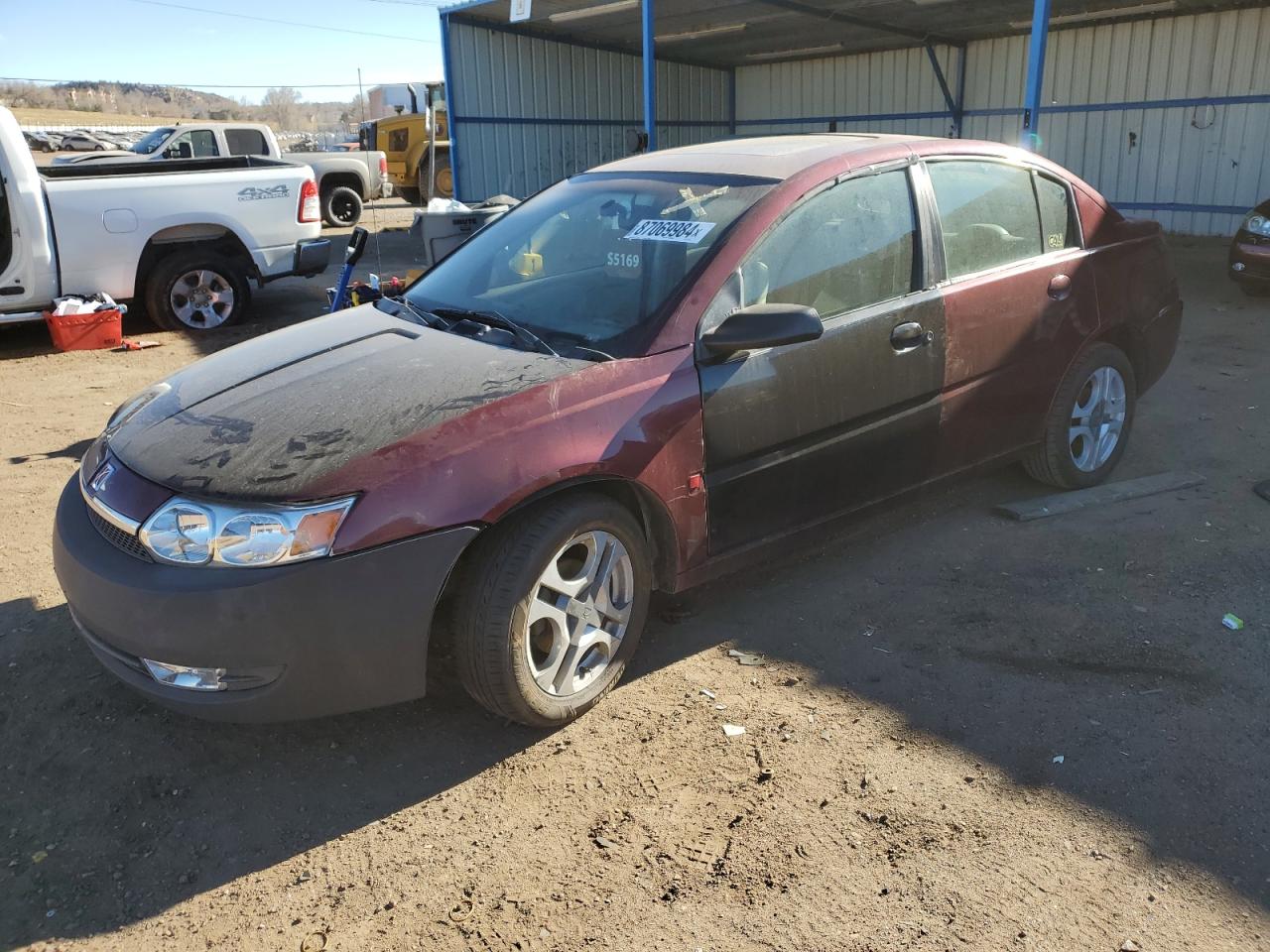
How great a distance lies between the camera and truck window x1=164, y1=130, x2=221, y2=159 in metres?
16.0

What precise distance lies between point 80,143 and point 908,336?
1641 inches

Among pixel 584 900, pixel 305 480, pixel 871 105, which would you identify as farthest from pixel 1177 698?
pixel 871 105

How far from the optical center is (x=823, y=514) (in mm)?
3633

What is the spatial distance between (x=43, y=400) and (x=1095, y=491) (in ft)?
22.3

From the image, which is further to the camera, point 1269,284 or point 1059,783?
point 1269,284

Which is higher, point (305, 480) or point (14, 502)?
point (305, 480)

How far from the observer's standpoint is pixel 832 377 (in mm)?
3504

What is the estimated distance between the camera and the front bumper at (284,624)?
8.24ft

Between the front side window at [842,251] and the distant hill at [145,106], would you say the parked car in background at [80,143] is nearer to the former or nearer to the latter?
the distant hill at [145,106]

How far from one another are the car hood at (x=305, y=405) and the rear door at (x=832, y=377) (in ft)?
2.05

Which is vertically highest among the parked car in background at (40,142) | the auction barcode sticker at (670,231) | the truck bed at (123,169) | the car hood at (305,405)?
the parked car in background at (40,142)

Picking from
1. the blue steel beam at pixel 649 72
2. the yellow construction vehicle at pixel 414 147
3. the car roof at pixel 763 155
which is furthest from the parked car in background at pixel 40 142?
the car roof at pixel 763 155

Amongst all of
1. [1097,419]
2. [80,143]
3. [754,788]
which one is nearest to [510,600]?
[754,788]

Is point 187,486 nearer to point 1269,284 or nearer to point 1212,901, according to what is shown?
point 1212,901
